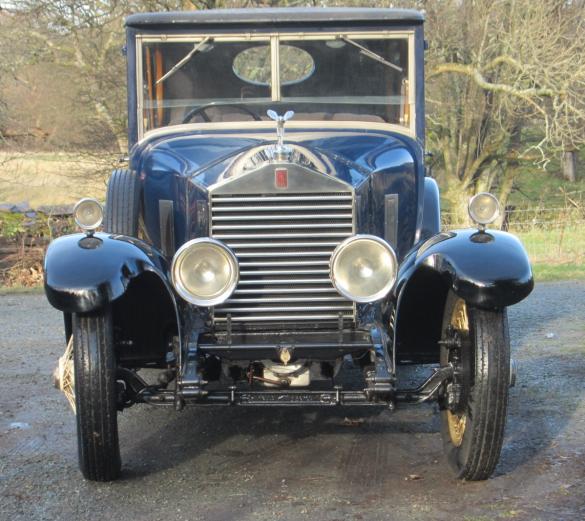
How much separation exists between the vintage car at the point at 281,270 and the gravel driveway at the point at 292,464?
0.68ft

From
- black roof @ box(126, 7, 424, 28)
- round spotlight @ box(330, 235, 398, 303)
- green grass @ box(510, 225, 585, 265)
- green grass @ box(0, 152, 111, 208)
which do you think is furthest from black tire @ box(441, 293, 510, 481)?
green grass @ box(0, 152, 111, 208)

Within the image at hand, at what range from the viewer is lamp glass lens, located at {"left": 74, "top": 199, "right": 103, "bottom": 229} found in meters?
4.45

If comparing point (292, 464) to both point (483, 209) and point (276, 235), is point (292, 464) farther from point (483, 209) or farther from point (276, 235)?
point (483, 209)

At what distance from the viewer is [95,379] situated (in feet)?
13.2

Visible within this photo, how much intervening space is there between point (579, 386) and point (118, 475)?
3289 millimetres

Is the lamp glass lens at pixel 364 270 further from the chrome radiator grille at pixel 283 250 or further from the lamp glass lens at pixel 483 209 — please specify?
the lamp glass lens at pixel 483 209

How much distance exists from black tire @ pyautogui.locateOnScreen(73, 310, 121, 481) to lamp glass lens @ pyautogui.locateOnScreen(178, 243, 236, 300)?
0.39 meters

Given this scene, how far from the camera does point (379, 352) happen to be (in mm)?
4211

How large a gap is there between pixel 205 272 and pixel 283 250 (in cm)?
45

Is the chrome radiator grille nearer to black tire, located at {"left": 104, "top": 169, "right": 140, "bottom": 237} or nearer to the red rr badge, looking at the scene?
the red rr badge

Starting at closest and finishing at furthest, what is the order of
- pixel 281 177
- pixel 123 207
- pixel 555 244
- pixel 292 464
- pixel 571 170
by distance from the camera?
pixel 281 177
pixel 292 464
pixel 123 207
pixel 555 244
pixel 571 170

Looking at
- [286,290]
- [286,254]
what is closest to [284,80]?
[286,254]

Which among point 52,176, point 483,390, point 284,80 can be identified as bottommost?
point 52,176

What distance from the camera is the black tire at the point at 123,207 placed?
509 cm
